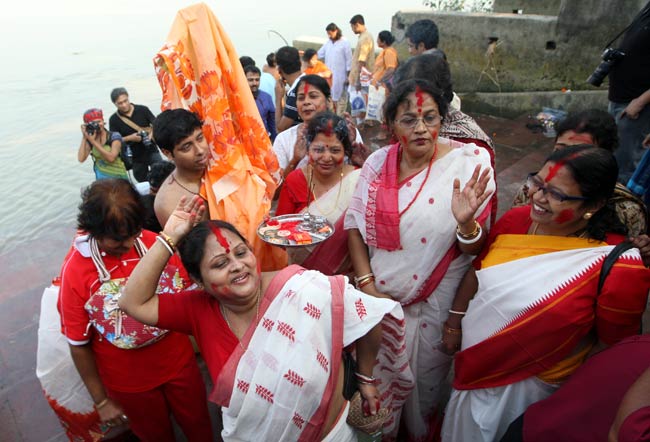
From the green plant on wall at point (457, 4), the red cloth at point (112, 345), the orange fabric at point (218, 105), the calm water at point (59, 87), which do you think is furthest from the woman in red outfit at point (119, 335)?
the green plant on wall at point (457, 4)

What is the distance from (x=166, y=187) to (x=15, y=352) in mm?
2097

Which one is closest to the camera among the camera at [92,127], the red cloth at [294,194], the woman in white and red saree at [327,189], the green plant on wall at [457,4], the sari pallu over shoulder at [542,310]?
the sari pallu over shoulder at [542,310]

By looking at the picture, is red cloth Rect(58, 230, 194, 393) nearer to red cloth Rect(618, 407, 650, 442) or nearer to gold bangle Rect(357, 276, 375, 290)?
gold bangle Rect(357, 276, 375, 290)

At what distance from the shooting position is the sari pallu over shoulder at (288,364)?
5.31 ft

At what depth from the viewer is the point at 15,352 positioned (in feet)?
11.0

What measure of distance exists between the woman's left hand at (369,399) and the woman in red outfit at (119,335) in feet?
2.93

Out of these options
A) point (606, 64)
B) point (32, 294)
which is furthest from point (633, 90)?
point (32, 294)

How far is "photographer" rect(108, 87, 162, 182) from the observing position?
512 centimetres

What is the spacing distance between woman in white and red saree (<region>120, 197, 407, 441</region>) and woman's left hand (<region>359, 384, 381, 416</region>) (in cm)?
→ 10

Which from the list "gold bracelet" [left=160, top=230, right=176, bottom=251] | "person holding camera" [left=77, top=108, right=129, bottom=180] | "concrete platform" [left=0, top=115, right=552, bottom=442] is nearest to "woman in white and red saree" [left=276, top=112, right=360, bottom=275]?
"gold bracelet" [left=160, top=230, right=176, bottom=251]

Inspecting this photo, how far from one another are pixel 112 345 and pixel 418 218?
4.96 ft

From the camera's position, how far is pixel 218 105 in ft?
7.48

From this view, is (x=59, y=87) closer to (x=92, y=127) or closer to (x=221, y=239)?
(x=92, y=127)

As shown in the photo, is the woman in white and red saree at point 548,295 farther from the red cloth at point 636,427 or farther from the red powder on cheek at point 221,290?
Result: the red powder on cheek at point 221,290
